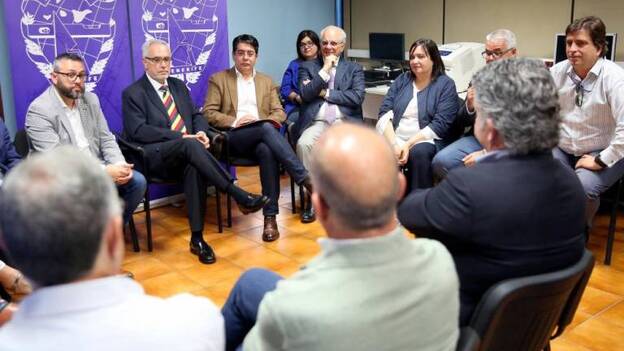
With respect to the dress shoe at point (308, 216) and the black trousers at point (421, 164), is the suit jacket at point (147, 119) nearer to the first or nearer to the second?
the dress shoe at point (308, 216)

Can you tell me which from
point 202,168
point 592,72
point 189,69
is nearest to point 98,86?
point 189,69

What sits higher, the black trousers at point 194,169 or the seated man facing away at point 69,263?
the seated man facing away at point 69,263

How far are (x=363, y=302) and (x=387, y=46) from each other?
16.7ft

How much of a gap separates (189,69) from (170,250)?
5.05 ft

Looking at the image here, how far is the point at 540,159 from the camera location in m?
1.76

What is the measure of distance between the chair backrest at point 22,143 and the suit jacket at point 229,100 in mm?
1268

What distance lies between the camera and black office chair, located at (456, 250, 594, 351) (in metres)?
1.49

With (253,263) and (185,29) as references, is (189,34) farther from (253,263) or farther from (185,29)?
(253,263)

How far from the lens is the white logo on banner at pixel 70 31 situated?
3.91 metres

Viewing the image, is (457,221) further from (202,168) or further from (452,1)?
(452,1)

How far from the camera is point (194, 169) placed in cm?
382

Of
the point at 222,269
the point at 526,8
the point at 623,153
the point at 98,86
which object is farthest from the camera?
the point at 526,8

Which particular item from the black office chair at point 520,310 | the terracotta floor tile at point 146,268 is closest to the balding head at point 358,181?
the black office chair at point 520,310

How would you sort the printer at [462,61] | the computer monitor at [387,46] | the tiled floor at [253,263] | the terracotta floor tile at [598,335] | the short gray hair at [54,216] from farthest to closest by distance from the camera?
the computer monitor at [387,46]
the printer at [462,61]
the tiled floor at [253,263]
the terracotta floor tile at [598,335]
the short gray hair at [54,216]
